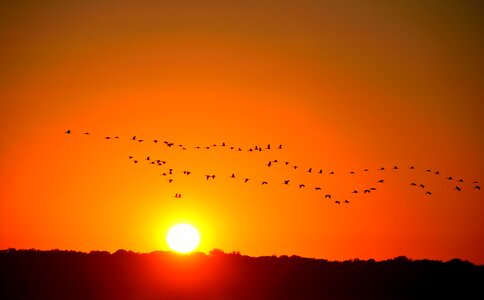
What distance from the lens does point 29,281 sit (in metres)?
121

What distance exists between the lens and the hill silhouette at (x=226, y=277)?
120 metres

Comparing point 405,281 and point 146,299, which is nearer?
point 146,299

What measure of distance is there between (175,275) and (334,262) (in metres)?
22.2

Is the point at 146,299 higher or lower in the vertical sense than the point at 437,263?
lower

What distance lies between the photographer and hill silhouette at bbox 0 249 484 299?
393ft

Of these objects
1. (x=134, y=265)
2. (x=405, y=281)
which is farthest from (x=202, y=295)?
(x=405, y=281)

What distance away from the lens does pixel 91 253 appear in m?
133

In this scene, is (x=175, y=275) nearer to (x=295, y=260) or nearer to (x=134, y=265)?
(x=134, y=265)

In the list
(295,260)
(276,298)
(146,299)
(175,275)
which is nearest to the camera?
(146,299)

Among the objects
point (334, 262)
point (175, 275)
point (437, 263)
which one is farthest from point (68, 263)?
point (437, 263)

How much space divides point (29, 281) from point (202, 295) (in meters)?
20.8

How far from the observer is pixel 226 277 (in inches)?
5059

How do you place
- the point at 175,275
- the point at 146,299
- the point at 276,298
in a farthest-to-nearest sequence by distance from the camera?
the point at 175,275
the point at 276,298
the point at 146,299

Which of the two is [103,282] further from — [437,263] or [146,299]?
[437,263]
